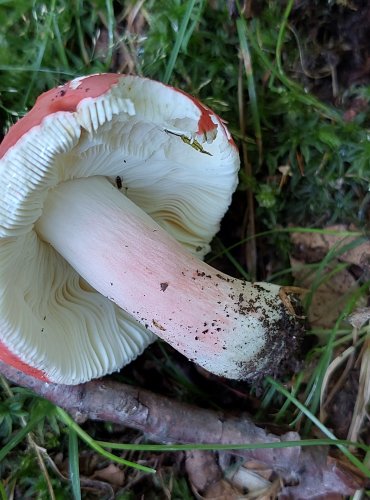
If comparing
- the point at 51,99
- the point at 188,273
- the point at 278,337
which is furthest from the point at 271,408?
the point at 51,99

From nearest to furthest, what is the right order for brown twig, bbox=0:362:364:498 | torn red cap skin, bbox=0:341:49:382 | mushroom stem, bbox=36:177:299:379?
torn red cap skin, bbox=0:341:49:382, mushroom stem, bbox=36:177:299:379, brown twig, bbox=0:362:364:498

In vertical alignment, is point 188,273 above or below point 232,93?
below

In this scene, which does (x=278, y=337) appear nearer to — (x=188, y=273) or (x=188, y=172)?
(x=188, y=273)

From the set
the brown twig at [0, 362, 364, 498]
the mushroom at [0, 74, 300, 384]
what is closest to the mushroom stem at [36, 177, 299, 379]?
the mushroom at [0, 74, 300, 384]

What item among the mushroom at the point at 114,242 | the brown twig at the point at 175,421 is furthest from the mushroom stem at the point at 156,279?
the brown twig at the point at 175,421

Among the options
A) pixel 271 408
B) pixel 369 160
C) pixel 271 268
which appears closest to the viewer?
pixel 369 160

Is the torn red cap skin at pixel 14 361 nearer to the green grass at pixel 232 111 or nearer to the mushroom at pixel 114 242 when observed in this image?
the mushroom at pixel 114 242

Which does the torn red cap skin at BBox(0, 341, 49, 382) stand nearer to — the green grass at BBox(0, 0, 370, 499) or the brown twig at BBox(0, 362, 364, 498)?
the brown twig at BBox(0, 362, 364, 498)
